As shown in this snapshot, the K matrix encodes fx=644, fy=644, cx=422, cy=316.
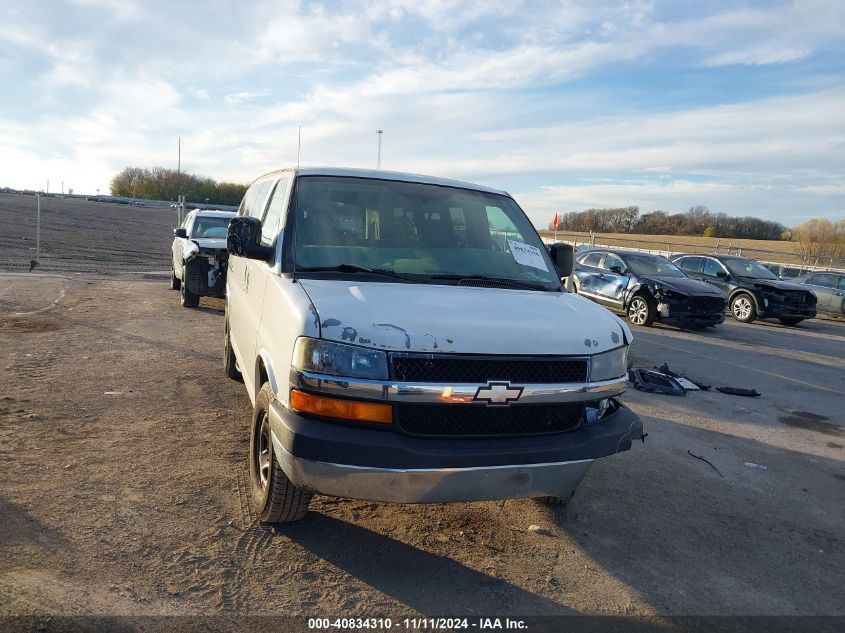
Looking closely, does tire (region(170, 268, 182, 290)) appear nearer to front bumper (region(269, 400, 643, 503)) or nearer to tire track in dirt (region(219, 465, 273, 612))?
tire track in dirt (region(219, 465, 273, 612))

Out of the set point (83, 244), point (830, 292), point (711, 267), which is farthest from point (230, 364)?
point (83, 244)

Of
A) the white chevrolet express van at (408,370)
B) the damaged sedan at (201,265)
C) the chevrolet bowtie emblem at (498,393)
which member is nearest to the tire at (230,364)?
the white chevrolet express van at (408,370)

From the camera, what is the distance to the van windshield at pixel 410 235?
152 inches

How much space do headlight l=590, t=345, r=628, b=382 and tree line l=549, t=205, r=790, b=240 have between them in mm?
61786

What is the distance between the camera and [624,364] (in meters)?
3.55

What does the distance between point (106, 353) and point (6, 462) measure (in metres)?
3.41

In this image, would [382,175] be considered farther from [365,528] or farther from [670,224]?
[670,224]

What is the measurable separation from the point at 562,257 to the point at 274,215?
2.11 m

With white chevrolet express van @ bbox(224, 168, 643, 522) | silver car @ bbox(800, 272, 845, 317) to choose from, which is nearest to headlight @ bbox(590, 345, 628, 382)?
white chevrolet express van @ bbox(224, 168, 643, 522)

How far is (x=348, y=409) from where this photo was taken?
296 cm

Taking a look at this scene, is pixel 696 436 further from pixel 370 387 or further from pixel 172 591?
pixel 172 591

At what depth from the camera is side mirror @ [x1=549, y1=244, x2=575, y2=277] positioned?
15.5ft

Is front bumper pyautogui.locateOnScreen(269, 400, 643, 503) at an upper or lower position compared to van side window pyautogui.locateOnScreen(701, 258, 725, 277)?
lower

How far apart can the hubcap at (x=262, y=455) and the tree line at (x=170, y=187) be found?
7574 cm
